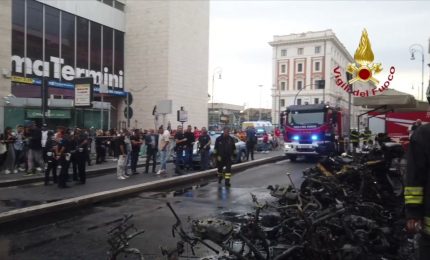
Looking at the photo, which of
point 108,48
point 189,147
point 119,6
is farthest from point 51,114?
point 119,6

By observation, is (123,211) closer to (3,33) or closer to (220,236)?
(220,236)

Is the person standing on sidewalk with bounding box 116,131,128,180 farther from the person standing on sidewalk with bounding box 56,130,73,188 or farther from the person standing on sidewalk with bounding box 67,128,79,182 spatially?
the person standing on sidewalk with bounding box 56,130,73,188

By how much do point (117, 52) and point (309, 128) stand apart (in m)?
23.3

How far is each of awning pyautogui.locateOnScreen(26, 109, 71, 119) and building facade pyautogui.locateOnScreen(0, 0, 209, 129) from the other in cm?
614

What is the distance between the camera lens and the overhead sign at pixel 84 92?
17500 millimetres

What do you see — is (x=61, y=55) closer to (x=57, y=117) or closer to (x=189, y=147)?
(x=57, y=117)

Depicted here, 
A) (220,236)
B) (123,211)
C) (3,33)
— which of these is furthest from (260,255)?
(3,33)

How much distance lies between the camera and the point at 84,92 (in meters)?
17.6

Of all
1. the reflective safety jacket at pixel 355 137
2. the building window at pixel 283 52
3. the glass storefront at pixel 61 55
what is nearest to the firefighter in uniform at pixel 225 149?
the reflective safety jacket at pixel 355 137

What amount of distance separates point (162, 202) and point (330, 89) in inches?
3597

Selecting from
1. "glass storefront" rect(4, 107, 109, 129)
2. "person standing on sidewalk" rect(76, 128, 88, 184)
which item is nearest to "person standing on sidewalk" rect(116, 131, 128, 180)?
"person standing on sidewalk" rect(76, 128, 88, 184)

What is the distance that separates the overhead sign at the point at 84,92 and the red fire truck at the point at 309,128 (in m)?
9.17

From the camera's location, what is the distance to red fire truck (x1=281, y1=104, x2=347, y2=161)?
792 inches

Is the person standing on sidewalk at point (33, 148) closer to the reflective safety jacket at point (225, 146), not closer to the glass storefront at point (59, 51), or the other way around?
the reflective safety jacket at point (225, 146)
